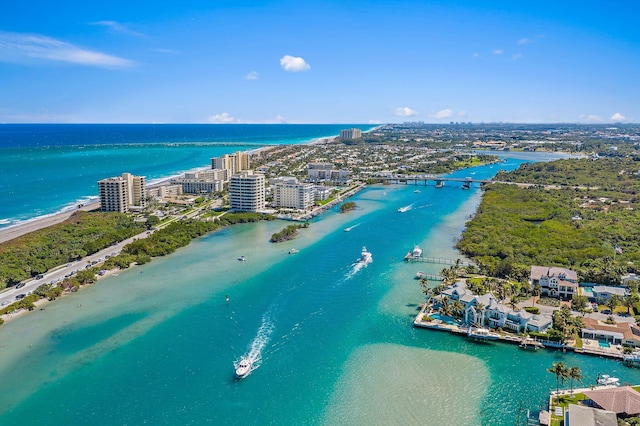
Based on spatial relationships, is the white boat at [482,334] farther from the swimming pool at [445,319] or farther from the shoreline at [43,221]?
the shoreline at [43,221]

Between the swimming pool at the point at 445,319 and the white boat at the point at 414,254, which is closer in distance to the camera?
the swimming pool at the point at 445,319

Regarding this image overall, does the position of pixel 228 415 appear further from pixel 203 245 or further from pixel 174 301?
pixel 203 245

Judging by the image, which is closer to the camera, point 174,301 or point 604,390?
point 604,390

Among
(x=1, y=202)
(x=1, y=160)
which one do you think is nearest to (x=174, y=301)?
(x=1, y=202)

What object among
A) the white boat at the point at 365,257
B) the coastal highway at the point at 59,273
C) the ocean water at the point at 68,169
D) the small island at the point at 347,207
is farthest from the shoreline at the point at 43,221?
the white boat at the point at 365,257

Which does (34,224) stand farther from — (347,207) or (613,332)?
(613,332)

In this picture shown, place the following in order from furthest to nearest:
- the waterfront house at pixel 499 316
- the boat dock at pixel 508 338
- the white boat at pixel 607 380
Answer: the waterfront house at pixel 499 316 < the boat dock at pixel 508 338 < the white boat at pixel 607 380

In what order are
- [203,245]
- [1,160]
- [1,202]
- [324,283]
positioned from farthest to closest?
[1,160], [1,202], [203,245], [324,283]
